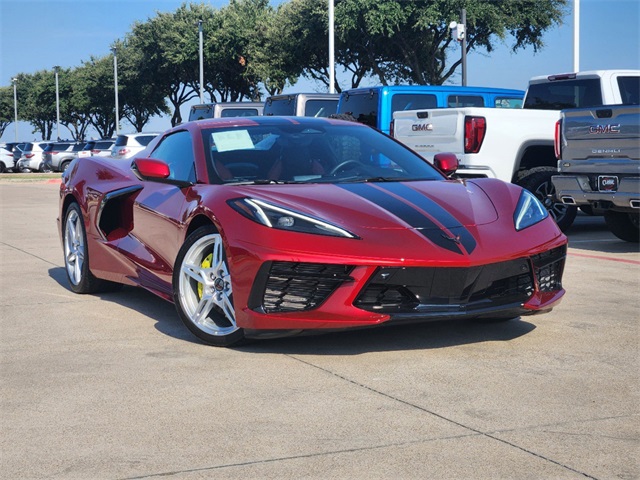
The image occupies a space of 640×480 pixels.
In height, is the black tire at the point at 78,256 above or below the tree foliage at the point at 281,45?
below

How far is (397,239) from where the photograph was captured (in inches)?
203

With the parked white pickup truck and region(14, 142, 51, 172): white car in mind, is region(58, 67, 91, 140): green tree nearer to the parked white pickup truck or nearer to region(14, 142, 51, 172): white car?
region(14, 142, 51, 172): white car

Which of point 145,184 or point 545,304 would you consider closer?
point 545,304

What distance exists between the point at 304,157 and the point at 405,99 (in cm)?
998

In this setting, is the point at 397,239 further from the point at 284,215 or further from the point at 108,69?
the point at 108,69

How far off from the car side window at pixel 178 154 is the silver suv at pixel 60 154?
42.1m

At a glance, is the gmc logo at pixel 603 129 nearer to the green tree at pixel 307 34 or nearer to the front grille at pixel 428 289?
the front grille at pixel 428 289

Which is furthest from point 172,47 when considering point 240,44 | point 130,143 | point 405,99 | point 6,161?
point 405,99

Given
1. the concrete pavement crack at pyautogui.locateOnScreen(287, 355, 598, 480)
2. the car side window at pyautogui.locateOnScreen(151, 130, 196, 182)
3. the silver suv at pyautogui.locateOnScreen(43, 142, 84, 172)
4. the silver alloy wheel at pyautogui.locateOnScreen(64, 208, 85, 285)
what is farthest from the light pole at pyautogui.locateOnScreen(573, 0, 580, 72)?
the silver suv at pyautogui.locateOnScreen(43, 142, 84, 172)

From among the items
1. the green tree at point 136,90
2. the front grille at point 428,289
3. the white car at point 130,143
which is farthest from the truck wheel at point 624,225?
the green tree at point 136,90

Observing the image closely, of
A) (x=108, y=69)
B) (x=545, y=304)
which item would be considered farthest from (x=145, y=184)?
(x=108, y=69)

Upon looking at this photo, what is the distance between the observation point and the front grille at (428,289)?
5.08 meters

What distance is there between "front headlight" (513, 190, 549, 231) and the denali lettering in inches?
174

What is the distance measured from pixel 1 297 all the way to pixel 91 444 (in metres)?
4.07
